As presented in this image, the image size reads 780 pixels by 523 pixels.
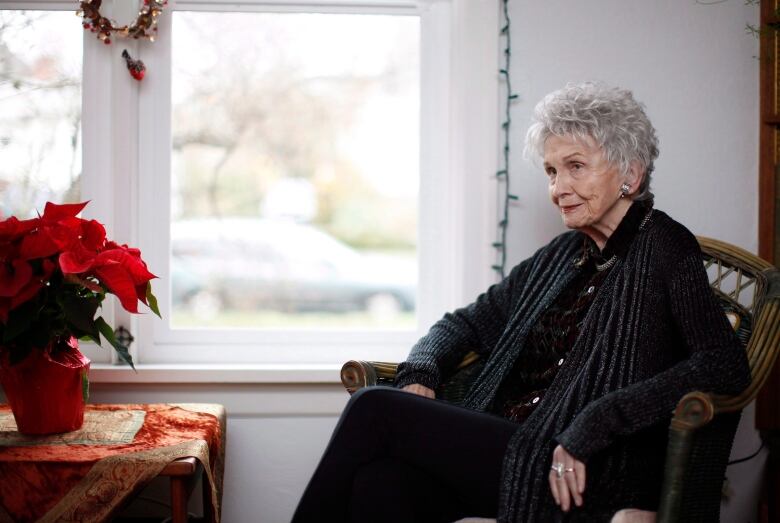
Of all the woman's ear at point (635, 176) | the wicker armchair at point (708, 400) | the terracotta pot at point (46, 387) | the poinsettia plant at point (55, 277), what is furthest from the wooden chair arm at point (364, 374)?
the woman's ear at point (635, 176)

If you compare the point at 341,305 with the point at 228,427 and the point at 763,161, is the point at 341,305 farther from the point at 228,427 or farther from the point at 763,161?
the point at 763,161

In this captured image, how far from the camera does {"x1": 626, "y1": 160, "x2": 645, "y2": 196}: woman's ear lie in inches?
71.6

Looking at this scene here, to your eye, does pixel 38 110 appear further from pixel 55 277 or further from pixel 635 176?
pixel 635 176

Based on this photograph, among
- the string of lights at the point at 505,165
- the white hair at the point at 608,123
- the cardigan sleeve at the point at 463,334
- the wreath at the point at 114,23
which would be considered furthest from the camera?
the string of lights at the point at 505,165

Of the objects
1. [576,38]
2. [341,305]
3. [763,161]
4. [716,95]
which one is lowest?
[341,305]

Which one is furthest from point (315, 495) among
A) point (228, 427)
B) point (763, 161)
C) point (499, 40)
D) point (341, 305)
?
point (763, 161)

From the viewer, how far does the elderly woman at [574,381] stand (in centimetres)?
152

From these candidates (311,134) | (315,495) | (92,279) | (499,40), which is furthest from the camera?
(311,134)

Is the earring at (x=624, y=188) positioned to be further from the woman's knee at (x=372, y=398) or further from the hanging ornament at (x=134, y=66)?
the hanging ornament at (x=134, y=66)

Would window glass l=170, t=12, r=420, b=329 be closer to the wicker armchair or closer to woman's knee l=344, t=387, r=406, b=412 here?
the wicker armchair

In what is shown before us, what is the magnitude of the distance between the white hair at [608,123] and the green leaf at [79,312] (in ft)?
3.68

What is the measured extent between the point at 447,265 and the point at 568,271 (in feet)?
2.08

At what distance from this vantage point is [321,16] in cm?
252

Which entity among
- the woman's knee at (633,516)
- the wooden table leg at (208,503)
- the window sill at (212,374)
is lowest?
the wooden table leg at (208,503)
